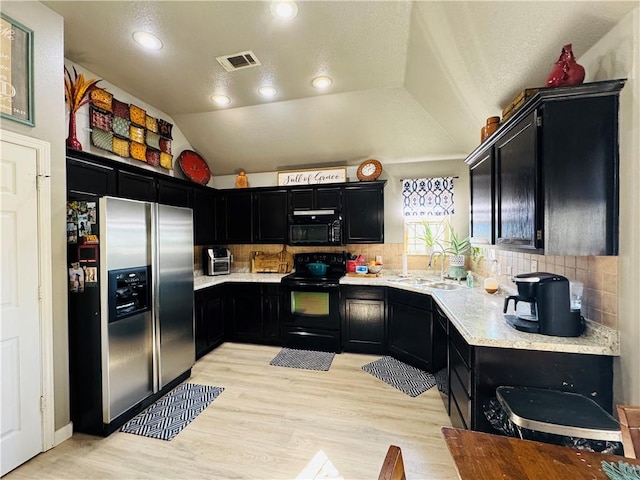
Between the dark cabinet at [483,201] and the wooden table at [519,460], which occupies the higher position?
the dark cabinet at [483,201]

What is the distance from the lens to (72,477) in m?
1.70

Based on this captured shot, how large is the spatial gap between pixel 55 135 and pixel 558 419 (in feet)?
11.5

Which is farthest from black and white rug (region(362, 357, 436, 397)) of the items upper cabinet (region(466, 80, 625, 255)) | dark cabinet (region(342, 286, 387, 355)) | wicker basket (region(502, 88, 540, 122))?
wicker basket (region(502, 88, 540, 122))

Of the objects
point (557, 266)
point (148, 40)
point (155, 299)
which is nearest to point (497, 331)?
point (557, 266)

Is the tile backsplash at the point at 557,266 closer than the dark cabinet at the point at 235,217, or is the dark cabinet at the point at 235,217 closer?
the tile backsplash at the point at 557,266

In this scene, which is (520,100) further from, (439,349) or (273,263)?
(273,263)

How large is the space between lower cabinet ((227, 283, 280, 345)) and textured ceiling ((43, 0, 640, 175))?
2.12m

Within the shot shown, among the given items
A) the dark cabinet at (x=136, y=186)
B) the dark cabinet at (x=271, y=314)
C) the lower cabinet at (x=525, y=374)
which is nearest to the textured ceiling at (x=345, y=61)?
the dark cabinet at (x=136, y=186)

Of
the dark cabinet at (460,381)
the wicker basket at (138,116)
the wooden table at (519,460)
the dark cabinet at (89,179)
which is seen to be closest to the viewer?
the wooden table at (519,460)

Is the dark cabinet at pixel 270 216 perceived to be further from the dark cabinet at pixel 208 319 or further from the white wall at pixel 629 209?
the white wall at pixel 629 209

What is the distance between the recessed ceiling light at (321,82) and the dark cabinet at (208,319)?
2738 millimetres

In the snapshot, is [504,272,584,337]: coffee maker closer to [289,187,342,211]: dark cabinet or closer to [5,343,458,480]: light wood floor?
[5,343,458,480]: light wood floor

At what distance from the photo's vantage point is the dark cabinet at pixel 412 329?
9.44 feet

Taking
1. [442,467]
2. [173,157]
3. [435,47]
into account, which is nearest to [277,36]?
[435,47]
